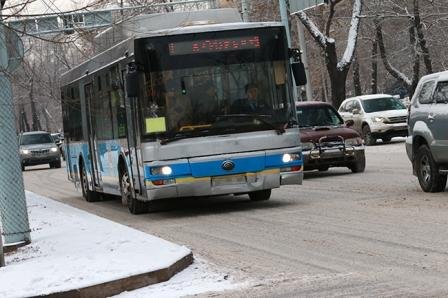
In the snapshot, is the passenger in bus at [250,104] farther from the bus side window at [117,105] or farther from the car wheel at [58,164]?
the car wheel at [58,164]

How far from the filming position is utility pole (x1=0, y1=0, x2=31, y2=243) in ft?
32.3

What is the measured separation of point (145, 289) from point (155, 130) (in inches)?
213

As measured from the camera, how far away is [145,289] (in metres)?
7.34

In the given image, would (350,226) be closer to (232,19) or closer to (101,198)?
(232,19)

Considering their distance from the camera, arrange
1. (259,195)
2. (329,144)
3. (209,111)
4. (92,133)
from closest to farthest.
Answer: (209,111) → (259,195) → (92,133) → (329,144)

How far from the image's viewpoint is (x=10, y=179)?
10.0 metres

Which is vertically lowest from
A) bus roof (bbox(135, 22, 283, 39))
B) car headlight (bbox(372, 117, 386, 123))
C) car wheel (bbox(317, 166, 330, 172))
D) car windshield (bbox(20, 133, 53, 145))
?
car wheel (bbox(317, 166, 330, 172))

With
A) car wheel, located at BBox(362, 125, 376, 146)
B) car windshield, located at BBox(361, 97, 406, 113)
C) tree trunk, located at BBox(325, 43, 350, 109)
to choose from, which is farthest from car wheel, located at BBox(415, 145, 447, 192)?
tree trunk, located at BBox(325, 43, 350, 109)

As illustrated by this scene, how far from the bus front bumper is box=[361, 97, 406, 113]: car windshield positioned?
17378 mm

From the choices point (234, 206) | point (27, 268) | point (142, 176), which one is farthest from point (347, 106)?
point (27, 268)

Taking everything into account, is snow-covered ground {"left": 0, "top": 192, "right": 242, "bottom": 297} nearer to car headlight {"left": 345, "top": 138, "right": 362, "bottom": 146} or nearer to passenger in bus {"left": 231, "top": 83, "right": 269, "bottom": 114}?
passenger in bus {"left": 231, "top": 83, "right": 269, "bottom": 114}

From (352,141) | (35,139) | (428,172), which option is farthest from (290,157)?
(35,139)

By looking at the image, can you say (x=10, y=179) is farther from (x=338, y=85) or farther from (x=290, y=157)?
(x=338, y=85)

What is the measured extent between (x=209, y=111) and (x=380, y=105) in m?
18.5
